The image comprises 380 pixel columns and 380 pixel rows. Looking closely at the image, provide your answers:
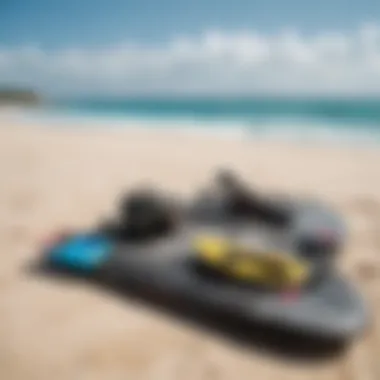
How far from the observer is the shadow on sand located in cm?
109

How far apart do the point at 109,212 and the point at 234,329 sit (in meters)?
0.60

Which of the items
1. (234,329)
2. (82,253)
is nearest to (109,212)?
(82,253)

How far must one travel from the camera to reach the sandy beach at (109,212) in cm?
105

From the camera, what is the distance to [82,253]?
4.34ft

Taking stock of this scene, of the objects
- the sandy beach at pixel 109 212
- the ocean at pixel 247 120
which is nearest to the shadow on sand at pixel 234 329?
the sandy beach at pixel 109 212

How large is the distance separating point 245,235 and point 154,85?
0.43 metres

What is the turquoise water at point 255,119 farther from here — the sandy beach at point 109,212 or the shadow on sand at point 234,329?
the shadow on sand at point 234,329

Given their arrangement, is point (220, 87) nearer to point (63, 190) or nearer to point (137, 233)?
point (137, 233)

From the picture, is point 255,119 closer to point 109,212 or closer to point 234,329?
point 109,212

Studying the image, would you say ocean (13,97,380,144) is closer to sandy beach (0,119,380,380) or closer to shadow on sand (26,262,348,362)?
sandy beach (0,119,380,380)

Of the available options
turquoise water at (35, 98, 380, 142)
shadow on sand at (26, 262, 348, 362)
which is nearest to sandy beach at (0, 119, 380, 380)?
shadow on sand at (26, 262, 348, 362)

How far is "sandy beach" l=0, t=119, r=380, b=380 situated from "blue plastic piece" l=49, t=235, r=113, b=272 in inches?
1.9

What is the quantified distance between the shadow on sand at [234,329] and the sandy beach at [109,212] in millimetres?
15

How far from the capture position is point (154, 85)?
1.34 metres
